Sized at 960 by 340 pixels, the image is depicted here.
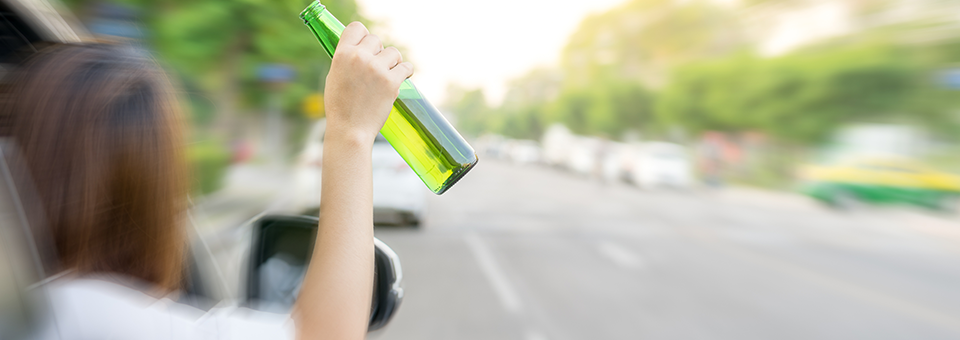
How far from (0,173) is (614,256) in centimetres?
809

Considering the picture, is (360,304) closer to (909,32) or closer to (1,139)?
(1,139)

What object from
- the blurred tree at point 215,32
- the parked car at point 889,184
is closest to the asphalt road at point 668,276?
the parked car at point 889,184

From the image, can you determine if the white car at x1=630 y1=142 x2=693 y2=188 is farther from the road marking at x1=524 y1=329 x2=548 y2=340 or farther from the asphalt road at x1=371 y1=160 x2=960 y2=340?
the road marking at x1=524 y1=329 x2=548 y2=340

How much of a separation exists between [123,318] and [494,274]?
20.4ft

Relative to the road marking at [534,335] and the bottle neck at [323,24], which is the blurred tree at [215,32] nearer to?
the road marking at [534,335]

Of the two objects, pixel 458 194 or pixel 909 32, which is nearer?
pixel 458 194

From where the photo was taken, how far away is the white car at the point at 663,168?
73.4ft

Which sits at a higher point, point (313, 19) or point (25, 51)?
point (313, 19)

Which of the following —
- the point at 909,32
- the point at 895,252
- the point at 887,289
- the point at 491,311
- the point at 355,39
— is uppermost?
the point at 909,32

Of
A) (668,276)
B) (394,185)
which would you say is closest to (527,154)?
(394,185)

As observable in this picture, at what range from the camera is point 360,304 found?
0.84 m

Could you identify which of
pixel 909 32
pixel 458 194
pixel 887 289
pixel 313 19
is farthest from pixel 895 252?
pixel 909 32

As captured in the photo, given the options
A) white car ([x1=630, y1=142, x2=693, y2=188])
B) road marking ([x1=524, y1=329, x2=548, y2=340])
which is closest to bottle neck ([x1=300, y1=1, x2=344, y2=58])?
road marking ([x1=524, y1=329, x2=548, y2=340])

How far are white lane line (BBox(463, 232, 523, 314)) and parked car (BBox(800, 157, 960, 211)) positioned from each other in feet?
35.8
